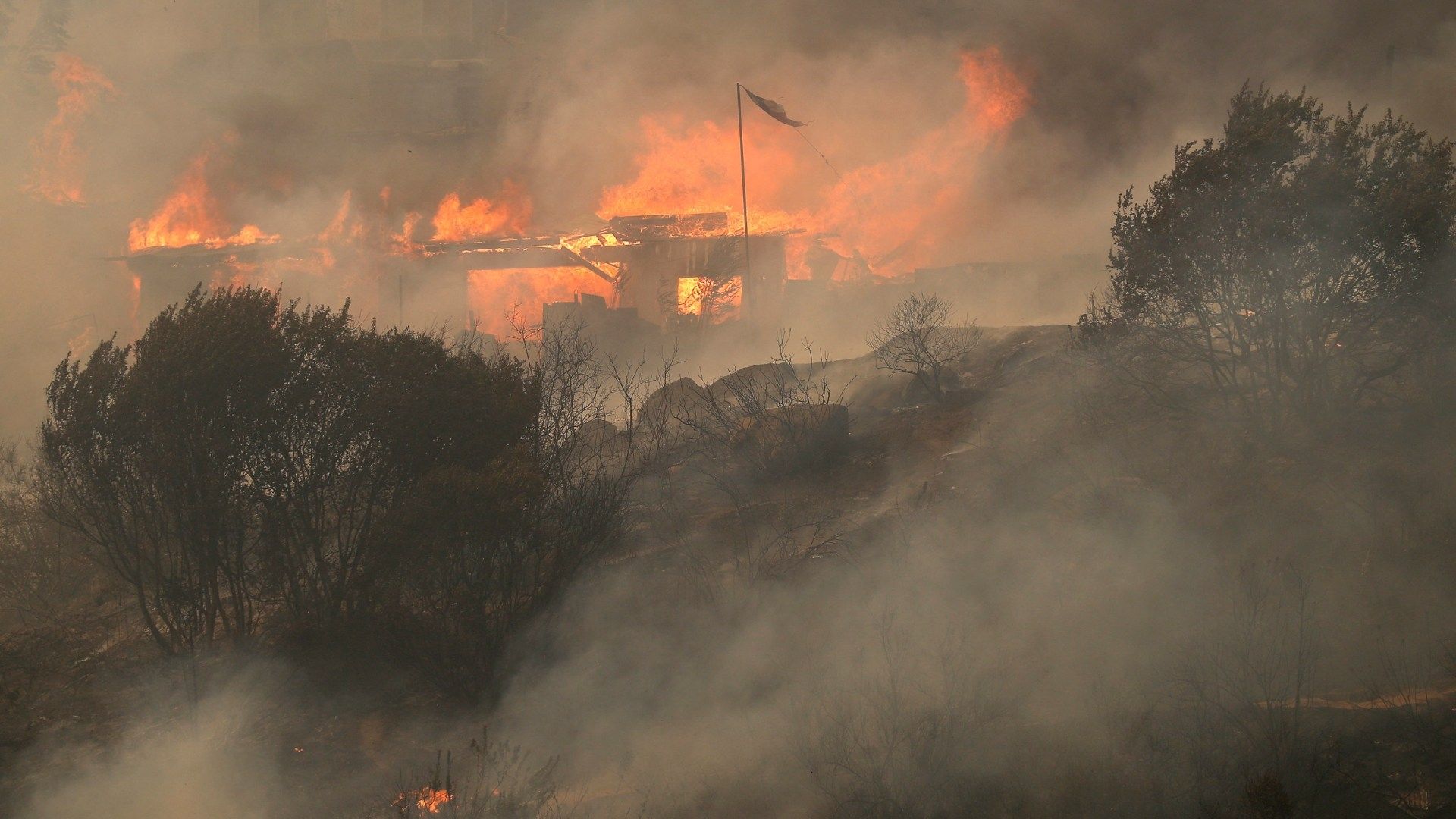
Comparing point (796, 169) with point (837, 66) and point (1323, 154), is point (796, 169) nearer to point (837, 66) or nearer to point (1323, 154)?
point (837, 66)

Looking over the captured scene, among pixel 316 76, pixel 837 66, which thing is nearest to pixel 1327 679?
pixel 837 66

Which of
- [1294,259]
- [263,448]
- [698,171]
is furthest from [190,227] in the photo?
[1294,259]

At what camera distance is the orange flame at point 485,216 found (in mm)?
39344

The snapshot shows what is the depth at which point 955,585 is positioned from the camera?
1130cm

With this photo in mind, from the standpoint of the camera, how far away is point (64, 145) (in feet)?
142

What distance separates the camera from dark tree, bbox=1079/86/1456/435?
Result: 41.3 feet

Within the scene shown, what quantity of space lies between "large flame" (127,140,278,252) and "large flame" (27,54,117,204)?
13.7 ft

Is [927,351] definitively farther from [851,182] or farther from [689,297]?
[851,182]

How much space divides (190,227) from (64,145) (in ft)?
25.5

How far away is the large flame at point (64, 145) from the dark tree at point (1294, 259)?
43.2 metres

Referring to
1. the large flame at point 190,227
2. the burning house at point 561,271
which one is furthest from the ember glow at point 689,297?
the large flame at point 190,227

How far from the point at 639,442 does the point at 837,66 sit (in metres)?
26.9

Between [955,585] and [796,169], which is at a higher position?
[796,169]

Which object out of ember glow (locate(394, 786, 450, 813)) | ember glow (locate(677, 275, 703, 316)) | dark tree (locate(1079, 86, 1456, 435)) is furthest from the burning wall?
ember glow (locate(394, 786, 450, 813))
